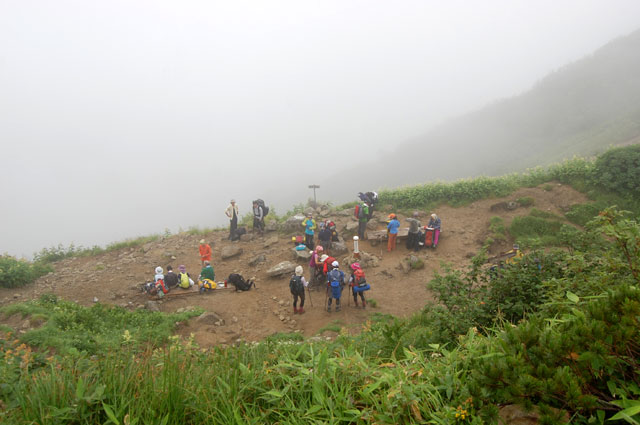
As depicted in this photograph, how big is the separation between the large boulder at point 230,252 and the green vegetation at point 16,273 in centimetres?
698

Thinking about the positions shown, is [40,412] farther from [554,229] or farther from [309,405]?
[554,229]

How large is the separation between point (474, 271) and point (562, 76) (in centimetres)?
6982

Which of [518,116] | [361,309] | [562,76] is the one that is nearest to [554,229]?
[361,309]

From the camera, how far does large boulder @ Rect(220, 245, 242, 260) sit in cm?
1372

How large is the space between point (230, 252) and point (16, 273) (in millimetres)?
7476

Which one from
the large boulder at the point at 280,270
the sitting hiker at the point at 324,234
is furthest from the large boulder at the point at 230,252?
the sitting hiker at the point at 324,234

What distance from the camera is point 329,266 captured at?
10.2m

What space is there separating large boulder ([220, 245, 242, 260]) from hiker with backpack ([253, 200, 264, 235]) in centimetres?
179

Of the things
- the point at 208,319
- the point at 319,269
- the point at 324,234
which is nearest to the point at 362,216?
the point at 324,234

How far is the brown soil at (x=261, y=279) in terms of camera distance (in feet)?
30.0

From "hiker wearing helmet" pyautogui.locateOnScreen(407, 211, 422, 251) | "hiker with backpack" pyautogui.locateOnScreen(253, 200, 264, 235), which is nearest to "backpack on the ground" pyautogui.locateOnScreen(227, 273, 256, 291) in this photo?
"hiker with backpack" pyautogui.locateOnScreen(253, 200, 264, 235)

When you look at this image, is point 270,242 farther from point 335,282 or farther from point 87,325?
point 87,325

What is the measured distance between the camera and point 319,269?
10.9m

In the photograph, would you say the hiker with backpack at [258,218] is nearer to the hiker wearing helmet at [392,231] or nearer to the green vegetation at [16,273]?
the hiker wearing helmet at [392,231]
